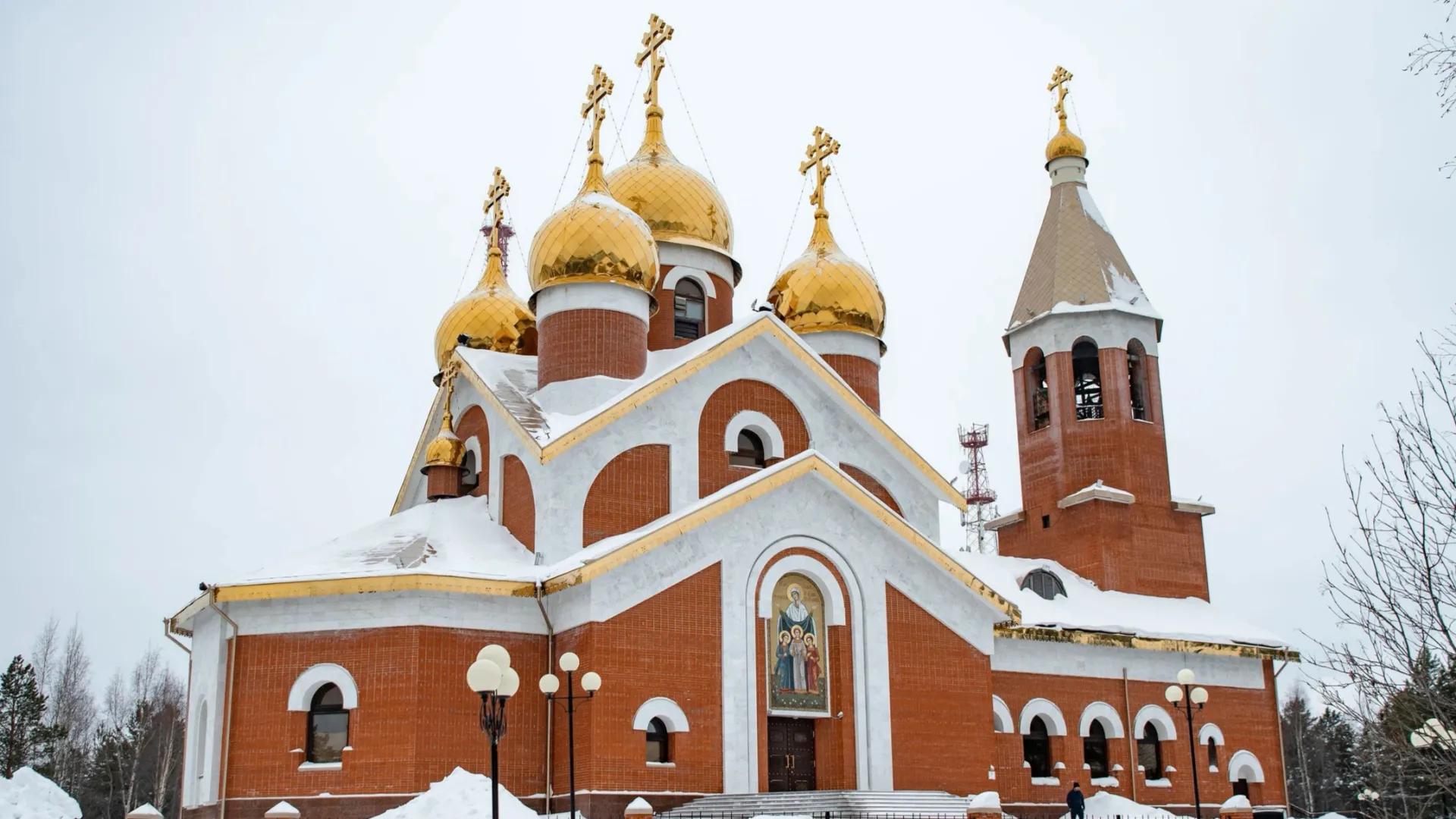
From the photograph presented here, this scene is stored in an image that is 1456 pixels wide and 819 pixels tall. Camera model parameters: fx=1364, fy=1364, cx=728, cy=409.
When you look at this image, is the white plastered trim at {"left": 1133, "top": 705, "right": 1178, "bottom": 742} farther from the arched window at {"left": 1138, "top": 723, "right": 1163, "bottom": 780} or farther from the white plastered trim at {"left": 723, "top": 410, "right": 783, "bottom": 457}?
the white plastered trim at {"left": 723, "top": 410, "right": 783, "bottom": 457}

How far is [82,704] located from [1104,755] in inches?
1133

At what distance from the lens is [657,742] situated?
14.4 meters

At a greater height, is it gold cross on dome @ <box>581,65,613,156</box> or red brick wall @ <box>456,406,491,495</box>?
gold cross on dome @ <box>581,65,613,156</box>

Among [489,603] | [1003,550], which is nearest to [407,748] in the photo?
[489,603]

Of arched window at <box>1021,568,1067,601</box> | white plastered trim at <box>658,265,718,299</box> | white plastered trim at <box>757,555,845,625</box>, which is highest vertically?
white plastered trim at <box>658,265,718,299</box>

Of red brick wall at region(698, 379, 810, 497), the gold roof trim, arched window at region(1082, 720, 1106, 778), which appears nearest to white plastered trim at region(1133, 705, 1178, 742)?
arched window at region(1082, 720, 1106, 778)

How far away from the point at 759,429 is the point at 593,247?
3090 mm

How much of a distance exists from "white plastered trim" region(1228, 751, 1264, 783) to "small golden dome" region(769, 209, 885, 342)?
801 centimetres

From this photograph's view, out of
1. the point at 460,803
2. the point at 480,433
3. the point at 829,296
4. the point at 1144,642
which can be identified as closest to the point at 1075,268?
the point at 829,296

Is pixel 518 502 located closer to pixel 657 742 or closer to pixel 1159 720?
pixel 657 742

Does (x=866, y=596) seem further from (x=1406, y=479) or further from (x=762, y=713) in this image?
(x=1406, y=479)

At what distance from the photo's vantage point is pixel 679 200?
19859mm

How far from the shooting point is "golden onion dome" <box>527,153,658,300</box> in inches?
673

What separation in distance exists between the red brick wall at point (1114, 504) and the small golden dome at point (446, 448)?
A: 365 inches
